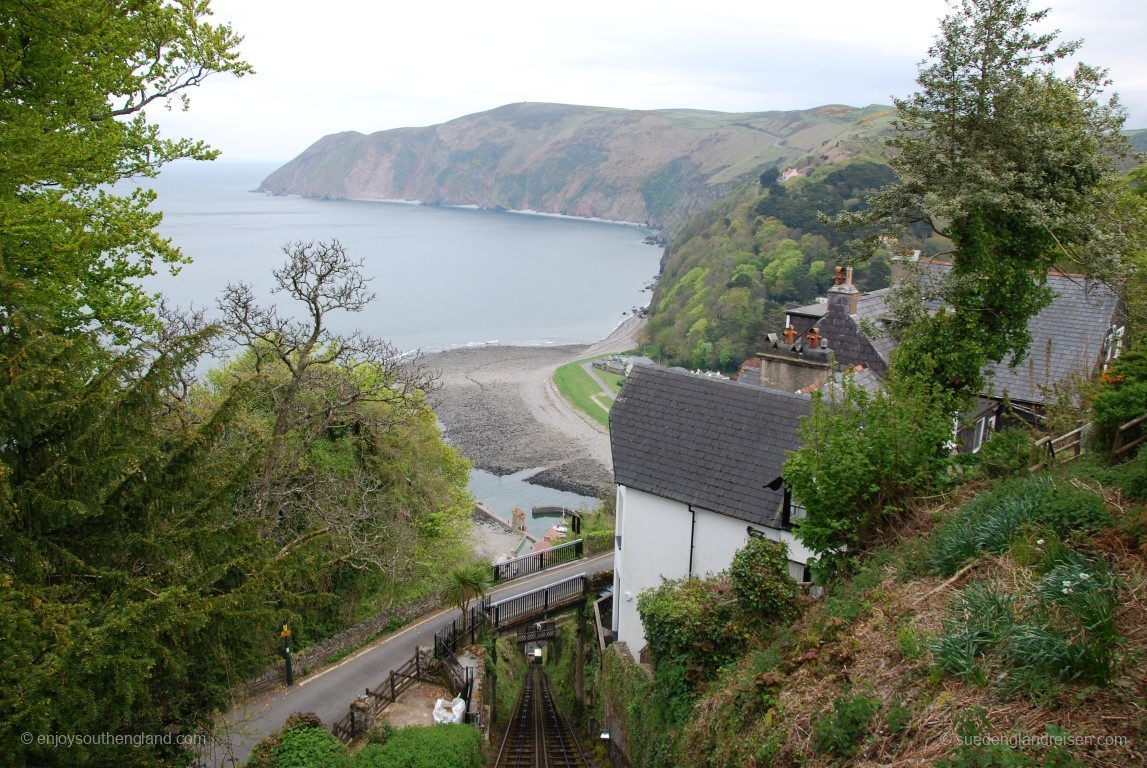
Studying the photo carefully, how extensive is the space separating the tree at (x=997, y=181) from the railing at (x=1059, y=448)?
2.20 metres

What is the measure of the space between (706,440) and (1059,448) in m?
7.85

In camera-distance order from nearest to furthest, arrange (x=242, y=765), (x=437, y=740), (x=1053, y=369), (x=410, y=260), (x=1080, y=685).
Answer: (x=1080, y=685) → (x=242, y=765) → (x=437, y=740) → (x=1053, y=369) → (x=410, y=260)

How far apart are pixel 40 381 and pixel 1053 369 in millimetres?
26088

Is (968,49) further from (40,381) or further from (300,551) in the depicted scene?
(40,381)

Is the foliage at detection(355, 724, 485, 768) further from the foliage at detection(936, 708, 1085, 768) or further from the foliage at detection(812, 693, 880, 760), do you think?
the foliage at detection(936, 708, 1085, 768)

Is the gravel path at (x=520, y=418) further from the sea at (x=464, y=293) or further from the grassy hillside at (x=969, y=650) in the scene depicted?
the grassy hillside at (x=969, y=650)

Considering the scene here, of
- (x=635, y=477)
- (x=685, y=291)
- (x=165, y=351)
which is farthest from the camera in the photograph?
(x=685, y=291)

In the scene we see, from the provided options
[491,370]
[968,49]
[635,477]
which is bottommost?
[491,370]

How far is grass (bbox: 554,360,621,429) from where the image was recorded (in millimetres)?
85062

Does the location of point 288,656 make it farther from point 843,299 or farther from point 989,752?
point 843,299

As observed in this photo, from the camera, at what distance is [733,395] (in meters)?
20.4

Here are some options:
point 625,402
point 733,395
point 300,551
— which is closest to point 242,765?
point 300,551

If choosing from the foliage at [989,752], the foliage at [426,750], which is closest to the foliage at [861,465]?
the foliage at [989,752]

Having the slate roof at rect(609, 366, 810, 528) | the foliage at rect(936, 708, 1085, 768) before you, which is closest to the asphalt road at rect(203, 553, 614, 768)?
the slate roof at rect(609, 366, 810, 528)
